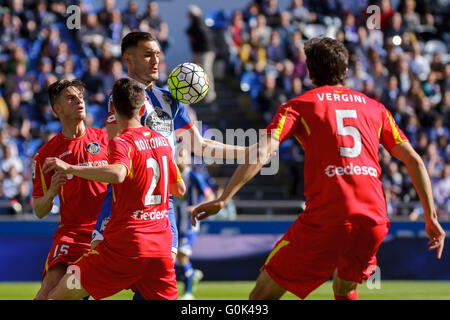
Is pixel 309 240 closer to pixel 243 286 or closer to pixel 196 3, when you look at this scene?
pixel 243 286

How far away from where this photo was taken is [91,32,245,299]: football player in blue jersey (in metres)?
6.25

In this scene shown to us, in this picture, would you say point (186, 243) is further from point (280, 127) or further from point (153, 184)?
point (280, 127)

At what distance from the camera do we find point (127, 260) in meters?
5.40

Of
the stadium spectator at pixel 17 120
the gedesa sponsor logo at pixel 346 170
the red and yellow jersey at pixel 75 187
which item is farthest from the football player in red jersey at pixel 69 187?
the stadium spectator at pixel 17 120

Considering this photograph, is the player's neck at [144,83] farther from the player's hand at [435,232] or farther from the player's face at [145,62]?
the player's hand at [435,232]

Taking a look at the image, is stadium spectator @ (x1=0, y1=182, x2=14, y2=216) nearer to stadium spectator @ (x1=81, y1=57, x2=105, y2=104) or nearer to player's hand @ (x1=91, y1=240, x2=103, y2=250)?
stadium spectator @ (x1=81, y1=57, x2=105, y2=104)

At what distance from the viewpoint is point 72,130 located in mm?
6621

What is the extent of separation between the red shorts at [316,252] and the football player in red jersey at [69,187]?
189 centimetres


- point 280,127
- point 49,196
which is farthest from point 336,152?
point 49,196

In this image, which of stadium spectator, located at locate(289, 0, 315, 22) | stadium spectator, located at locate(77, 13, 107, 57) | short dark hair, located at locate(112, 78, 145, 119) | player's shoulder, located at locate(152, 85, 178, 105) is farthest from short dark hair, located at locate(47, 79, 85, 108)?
stadium spectator, located at locate(289, 0, 315, 22)

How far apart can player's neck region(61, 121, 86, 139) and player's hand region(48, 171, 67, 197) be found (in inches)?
31.0

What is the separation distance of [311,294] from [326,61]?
8102 millimetres

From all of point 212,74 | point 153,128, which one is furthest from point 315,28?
point 153,128

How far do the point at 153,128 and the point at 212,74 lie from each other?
14146mm
